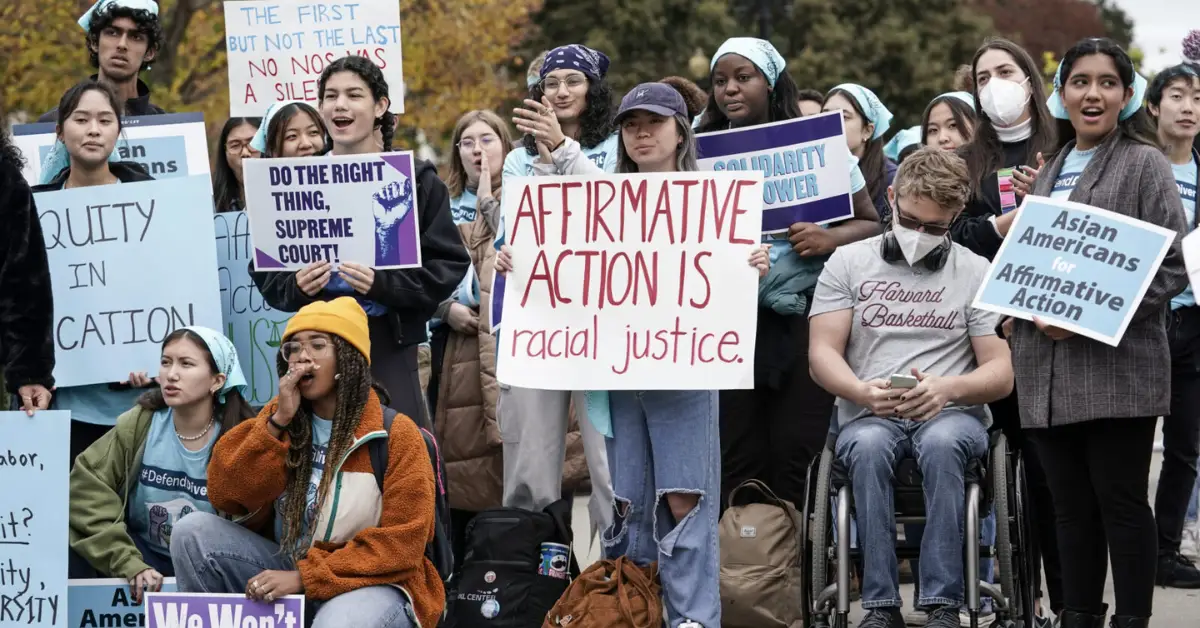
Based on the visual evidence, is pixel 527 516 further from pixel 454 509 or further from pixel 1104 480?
pixel 1104 480

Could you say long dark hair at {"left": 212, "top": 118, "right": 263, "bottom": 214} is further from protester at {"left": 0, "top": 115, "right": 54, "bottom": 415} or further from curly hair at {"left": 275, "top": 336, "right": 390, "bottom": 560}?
curly hair at {"left": 275, "top": 336, "right": 390, "bottom": 560}

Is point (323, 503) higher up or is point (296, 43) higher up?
point (296, 43)

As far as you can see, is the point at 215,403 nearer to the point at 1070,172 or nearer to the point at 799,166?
the point at 799,166

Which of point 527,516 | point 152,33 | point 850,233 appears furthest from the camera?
point 152,33

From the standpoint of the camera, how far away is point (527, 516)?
599cm

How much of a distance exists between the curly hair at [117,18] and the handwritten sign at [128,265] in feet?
3.59

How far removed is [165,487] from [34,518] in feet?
1.46

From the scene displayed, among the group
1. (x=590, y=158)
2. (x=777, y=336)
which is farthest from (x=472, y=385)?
(x=777, y=336)

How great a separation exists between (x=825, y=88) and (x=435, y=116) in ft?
44.2

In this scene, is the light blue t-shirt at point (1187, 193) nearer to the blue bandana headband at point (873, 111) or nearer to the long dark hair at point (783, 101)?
the blue bandana headband at point (873, 111)

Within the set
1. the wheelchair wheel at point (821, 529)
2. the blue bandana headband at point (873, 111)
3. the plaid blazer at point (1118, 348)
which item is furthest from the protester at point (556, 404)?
the blue bandana headband at point (873, 111)

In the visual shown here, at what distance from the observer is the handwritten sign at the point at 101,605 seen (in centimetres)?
555

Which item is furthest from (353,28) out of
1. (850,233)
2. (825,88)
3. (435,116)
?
(825,88)

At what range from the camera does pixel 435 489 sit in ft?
17.4
